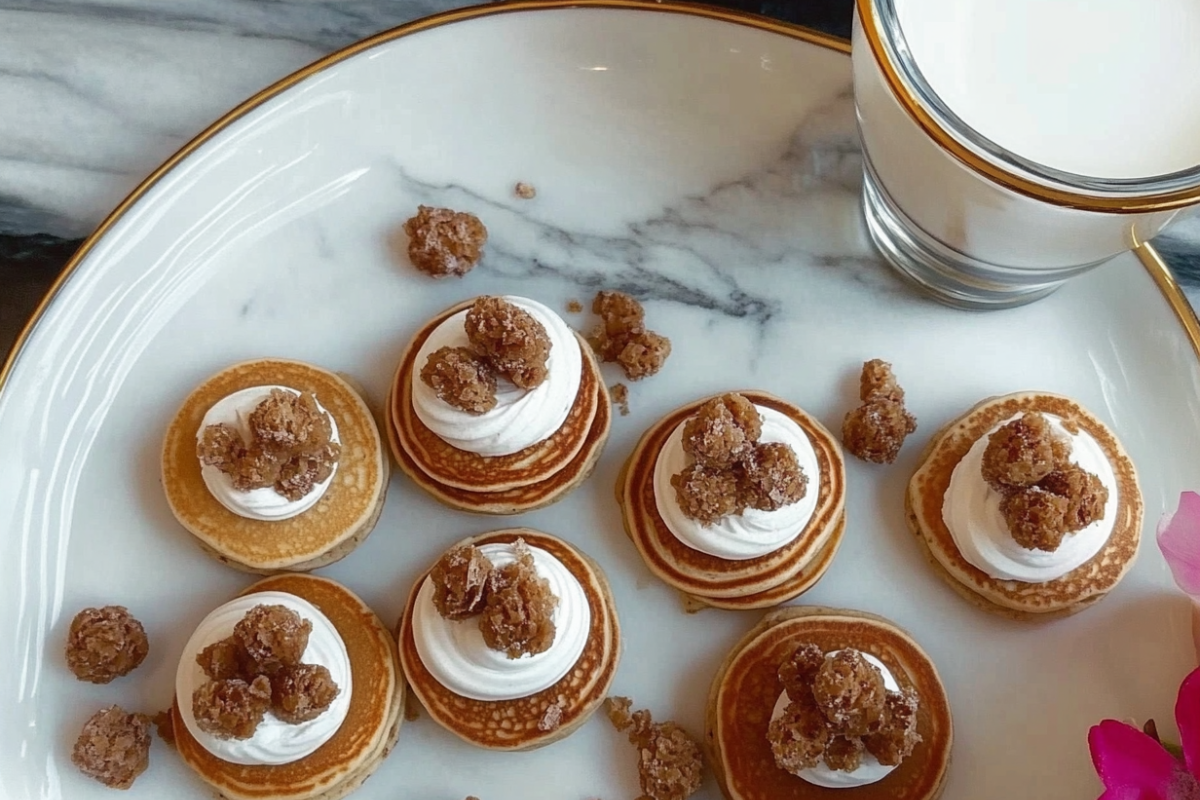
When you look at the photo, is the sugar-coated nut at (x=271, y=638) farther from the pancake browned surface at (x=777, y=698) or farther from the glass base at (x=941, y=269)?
the glass base at (x=941, y=269)

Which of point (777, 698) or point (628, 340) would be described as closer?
point (777, 698)

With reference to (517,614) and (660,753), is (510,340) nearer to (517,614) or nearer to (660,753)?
(517,614)

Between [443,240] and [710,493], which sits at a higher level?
[443,240]

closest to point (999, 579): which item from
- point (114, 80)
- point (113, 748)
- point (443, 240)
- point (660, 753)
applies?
point (660, 753)

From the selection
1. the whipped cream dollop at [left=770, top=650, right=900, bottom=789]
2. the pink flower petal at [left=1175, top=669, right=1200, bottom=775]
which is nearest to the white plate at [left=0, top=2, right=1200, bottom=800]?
the whipped cream dollop at [left=770, top=650, right=900, bottom=789]

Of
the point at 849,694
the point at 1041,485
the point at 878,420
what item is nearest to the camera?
the point at 849,694

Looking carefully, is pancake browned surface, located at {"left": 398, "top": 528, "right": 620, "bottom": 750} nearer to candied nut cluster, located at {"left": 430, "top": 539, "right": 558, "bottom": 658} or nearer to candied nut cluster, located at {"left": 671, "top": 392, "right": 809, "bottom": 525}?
candied nut cluster, located at {"left": 430, "top": 539, "right": 558, "bottom": 658}

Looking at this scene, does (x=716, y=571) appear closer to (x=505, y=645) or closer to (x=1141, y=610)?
(x=505, y=645)

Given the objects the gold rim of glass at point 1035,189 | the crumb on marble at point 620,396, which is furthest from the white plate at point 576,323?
the gold rim of glass at point 1035,189
